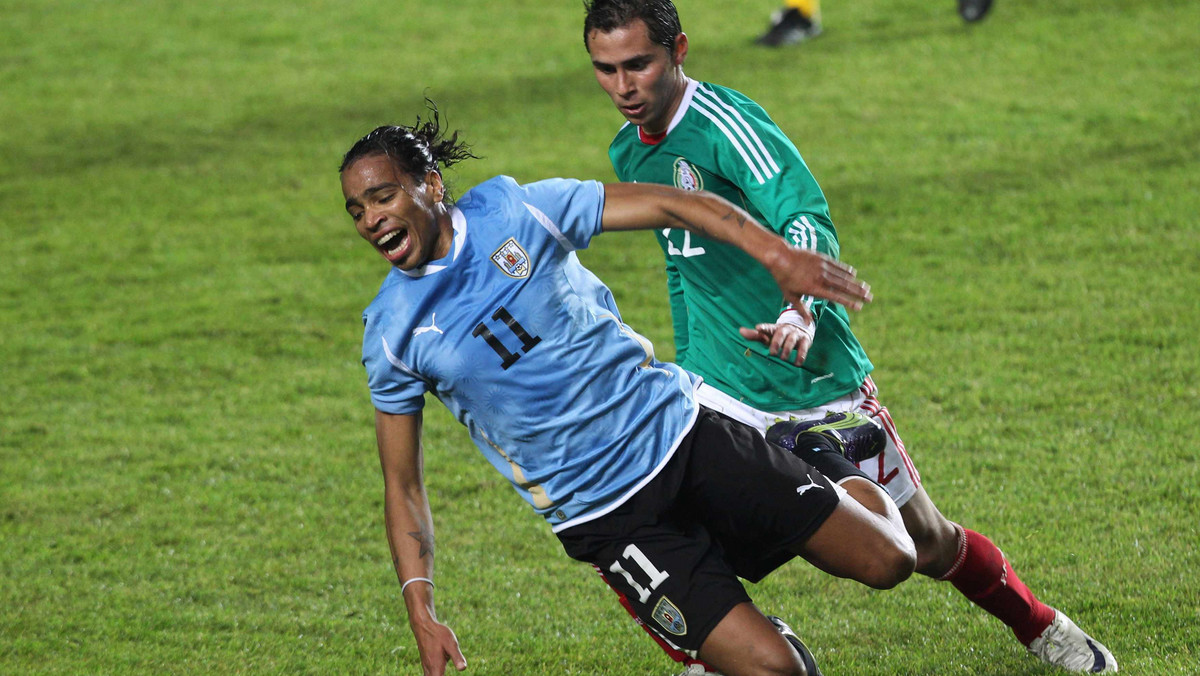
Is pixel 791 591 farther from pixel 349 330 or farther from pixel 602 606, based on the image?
pixel 349 330

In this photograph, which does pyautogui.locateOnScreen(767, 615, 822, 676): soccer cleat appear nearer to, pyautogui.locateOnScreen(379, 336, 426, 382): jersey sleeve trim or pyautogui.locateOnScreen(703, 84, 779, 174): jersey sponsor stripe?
pyautogui.locateOnScreen(379, 336, 426, 382): jersey sleeve trim

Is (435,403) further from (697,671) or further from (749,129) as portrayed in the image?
(749,129)

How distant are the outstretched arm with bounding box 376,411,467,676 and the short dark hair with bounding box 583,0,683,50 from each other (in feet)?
4.72

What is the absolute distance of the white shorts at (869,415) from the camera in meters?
4.51

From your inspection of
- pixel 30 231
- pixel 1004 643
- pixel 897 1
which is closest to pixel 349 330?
pixel 30 231

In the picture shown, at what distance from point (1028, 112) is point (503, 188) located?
10168 millimetres

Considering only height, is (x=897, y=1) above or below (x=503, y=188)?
below

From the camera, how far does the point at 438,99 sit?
15023mm

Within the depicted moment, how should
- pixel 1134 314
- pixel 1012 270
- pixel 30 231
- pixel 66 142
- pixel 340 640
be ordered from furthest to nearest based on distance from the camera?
pixel 66 142 → pixel 30 231 → pixel 1012 270 → pixel 1134 314 → pixel 340 640

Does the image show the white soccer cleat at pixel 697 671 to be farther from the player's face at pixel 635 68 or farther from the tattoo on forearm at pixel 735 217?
the player's face at pixel 635 68

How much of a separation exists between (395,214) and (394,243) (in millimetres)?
84

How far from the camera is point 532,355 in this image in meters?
3.78

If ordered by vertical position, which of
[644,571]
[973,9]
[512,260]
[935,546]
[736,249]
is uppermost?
[512,260]

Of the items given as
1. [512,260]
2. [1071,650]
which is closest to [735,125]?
[512,260]
